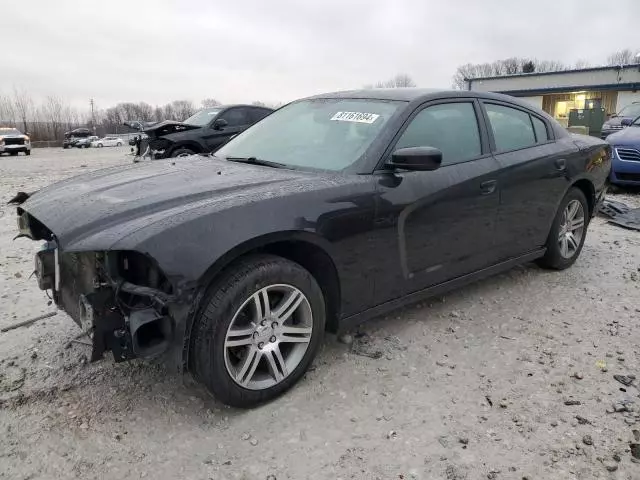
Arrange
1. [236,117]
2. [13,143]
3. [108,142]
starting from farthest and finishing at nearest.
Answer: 1. [108,142]
2. [13,143]
3. [236,117]

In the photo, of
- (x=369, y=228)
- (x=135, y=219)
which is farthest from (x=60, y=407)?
(x=369, y=228)

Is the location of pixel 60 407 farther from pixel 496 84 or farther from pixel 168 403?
pixel 496 84

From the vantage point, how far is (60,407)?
2.48m

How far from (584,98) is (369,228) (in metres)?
38.6

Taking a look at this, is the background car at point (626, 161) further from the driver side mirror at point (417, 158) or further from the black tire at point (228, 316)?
the black tire at point (228, 316)

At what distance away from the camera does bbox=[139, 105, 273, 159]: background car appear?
9.98 meters

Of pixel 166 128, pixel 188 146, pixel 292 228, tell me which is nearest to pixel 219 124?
pixel 188 146

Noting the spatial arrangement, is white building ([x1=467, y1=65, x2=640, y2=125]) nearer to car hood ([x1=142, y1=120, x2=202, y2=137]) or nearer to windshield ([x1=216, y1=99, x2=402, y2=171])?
car hood ([x1=142, y1=120, x2=202, y2=137])

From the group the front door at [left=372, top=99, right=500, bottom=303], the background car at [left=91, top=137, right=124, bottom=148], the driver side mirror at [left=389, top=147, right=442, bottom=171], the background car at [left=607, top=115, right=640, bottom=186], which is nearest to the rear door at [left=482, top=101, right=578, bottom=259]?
the front door at [left=372, top=99, right=500, bottom=303]

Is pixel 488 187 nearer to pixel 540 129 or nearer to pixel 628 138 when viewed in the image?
pixel 540 129

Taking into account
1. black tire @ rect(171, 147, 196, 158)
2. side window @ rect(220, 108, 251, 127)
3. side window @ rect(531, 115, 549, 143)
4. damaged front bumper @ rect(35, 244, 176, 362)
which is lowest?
damaged front bumper @ rect(35, 244, 176, 362)

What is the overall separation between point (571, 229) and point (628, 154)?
16.2ft

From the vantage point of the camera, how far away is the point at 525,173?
3773mm

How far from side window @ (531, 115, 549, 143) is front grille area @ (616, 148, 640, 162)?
5.14m
